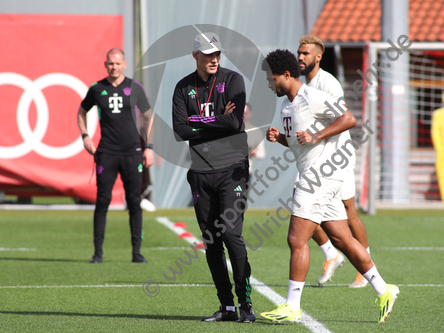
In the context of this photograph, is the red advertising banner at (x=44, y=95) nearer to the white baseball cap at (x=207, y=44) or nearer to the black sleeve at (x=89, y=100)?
the black sleeve at (x=89, y=100)

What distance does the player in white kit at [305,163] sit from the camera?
426 centimetres

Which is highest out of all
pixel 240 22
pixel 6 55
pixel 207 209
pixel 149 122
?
pixel 240 22

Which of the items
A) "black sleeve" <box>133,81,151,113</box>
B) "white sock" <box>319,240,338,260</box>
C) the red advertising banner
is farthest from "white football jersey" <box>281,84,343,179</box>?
the red advertising banner

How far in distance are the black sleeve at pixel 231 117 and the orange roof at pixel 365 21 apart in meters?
10.3

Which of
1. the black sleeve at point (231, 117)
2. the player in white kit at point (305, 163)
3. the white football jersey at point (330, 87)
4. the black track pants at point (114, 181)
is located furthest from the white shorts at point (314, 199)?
the black track pants at point (114, 181)

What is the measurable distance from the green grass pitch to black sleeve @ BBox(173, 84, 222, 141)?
1.32 m

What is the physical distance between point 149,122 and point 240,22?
6.79 metres

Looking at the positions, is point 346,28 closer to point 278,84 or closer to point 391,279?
point 391,279

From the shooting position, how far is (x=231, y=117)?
423 cm

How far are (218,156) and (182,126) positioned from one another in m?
0.33

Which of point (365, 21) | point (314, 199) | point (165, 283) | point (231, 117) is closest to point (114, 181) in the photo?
point (165, 283)

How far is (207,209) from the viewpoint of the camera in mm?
4391

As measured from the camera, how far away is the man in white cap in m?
4.30

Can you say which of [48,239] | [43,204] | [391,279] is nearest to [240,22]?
[43,204]
